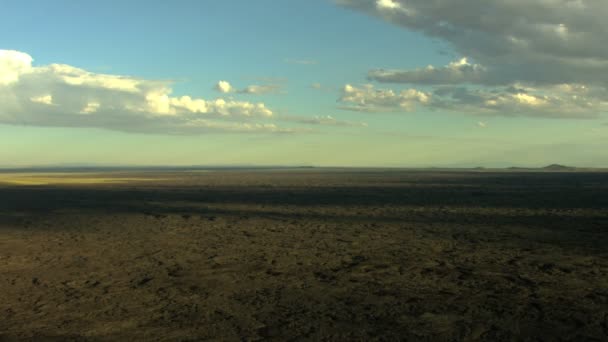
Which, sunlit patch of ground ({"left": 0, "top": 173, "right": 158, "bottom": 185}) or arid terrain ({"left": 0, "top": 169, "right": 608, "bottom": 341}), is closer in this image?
arid terrain ({"left": 0, "top": 169, "right": 608, "bottom": 341})

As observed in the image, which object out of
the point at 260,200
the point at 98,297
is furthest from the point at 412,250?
the point at 260,200

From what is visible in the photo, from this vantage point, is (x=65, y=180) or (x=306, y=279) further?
A: (x=65, y=180)

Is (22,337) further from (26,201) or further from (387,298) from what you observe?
(26,201)

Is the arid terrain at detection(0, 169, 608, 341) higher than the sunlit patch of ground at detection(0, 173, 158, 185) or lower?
lower

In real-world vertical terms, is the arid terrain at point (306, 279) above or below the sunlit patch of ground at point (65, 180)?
below

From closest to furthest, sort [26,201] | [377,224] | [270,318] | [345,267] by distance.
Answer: [270,318] → [345,267] → [377,224] → [26,201]

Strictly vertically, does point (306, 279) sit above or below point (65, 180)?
below

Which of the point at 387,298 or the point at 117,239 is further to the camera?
the point at 117,239

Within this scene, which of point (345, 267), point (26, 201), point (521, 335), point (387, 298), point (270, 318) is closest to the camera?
point (521, 335)
